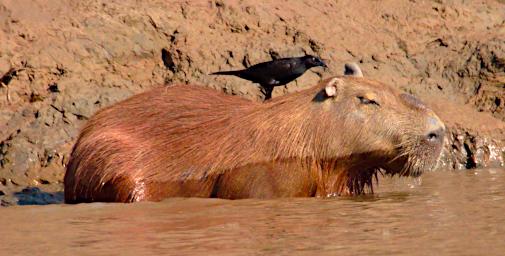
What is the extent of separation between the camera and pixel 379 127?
25.6 ft

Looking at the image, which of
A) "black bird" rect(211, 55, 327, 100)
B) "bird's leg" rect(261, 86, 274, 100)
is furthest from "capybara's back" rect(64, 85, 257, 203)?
"bird's leg" rect(261, 86, 274, 100)

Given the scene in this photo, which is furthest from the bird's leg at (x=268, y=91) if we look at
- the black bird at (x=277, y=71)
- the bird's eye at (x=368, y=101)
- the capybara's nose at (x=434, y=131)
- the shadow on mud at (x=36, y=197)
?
the capybara's nose at (x=434, y=131)

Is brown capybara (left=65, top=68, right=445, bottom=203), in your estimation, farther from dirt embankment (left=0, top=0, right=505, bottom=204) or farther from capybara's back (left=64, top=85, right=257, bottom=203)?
dirt embankment (left=0, top=0, right=505, bottom=204)

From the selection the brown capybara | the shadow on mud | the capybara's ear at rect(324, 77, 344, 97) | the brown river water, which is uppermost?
the capybara's ear at rect(324, 77, 344, 97)

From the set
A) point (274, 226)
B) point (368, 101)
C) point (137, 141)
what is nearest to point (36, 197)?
point (137, 141)

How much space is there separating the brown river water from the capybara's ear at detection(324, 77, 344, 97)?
2.29 ft

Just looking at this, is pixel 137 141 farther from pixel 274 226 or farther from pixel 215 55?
pixel 215 55

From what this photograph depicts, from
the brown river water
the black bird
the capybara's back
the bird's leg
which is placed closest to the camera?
the brown river water

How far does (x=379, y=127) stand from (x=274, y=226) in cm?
174

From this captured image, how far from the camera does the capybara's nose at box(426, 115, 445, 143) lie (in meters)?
7.71

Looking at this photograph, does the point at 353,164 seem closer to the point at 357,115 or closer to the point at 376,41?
the point at 357,115

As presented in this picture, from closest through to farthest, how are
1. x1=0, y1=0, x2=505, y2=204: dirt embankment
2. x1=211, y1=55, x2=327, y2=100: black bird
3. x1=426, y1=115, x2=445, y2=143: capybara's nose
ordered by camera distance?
x1=426, y1=115, x2=445, y2=143: capybara's nose
x1=0, y1=0, x2=505, y2=204: dirt embankment
x1=211, y1=55, x2=327, y2=100: black bird

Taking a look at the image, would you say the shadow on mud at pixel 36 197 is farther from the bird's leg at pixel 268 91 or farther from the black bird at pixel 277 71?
the bird's leg at pixel 268 91

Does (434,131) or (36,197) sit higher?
(434,131)
